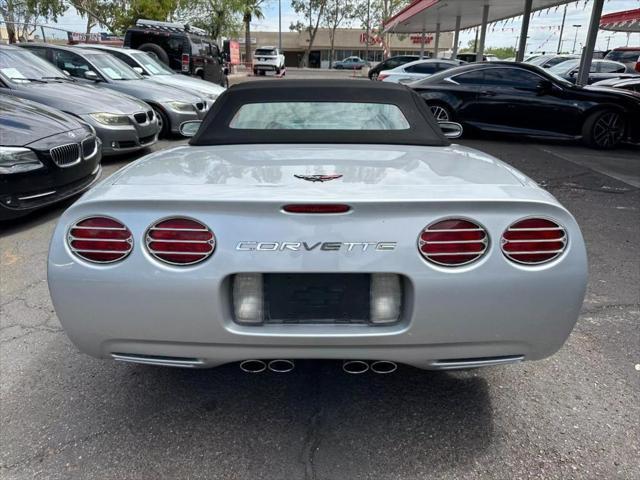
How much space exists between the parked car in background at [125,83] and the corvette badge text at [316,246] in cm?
788

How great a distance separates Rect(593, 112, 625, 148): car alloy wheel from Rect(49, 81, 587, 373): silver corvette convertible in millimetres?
8824

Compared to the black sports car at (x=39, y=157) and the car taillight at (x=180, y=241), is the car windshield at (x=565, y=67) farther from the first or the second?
the car taillight at (x=180, y=241)

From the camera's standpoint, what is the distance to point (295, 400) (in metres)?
2.44

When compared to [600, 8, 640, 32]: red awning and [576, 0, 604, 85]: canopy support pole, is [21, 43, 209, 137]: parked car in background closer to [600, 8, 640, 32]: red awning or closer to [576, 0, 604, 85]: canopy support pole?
[576, 0, 604, 85]: canopy support pole

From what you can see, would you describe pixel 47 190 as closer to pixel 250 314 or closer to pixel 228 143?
pixel 228 143

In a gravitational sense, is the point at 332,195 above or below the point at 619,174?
above

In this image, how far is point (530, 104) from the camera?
966cm

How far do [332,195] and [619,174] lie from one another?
7.31 metres

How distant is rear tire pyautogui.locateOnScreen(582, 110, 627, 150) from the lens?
9320 millimetres

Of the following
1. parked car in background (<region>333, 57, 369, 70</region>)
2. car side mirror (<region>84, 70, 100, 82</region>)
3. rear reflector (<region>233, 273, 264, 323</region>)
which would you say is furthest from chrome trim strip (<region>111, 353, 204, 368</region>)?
parked car in background (<region>333, 57, 369, 70</region>)

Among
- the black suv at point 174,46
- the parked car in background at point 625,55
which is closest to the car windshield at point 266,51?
the black suv at point 174,46

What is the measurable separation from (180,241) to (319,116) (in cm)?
162

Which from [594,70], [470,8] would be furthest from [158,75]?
[594,70]

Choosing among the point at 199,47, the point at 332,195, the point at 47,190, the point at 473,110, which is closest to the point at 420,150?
the point at 332,195
